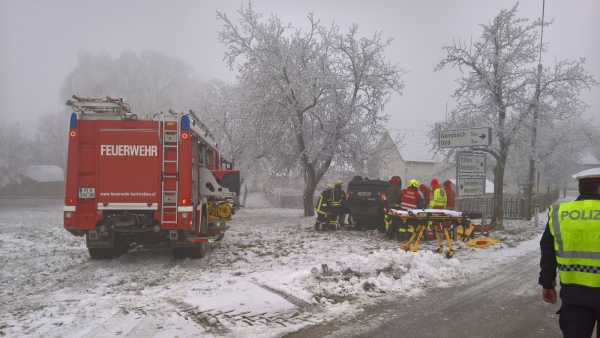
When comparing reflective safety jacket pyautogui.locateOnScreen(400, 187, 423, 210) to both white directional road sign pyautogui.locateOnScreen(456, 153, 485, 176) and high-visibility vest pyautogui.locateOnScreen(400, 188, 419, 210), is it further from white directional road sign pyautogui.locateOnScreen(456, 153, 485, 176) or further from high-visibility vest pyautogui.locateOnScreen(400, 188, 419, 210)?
white directional road sign pyautogui.locateOnScreen(456, 153, 485, 176)

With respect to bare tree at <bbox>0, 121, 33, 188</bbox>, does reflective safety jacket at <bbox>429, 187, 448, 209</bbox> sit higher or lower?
lower

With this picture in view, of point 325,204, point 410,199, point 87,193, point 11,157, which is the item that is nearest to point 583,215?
point 87,193

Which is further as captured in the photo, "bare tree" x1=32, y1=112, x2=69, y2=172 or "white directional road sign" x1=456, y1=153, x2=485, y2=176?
"bare tree" x1=32, y1=112, x2=69, y2=172

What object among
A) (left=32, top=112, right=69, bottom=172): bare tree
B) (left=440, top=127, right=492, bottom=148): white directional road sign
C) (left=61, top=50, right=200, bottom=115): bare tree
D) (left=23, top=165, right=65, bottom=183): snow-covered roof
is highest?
(left=61, top=50, right=200, bottom=115): bare tree

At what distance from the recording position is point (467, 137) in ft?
37.9

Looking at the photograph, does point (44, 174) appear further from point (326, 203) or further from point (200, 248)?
point (200, 248)

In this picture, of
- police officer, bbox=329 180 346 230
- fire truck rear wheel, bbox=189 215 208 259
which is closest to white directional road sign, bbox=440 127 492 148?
police officer, bbox=329 180 346 230

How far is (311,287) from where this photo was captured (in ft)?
21.8

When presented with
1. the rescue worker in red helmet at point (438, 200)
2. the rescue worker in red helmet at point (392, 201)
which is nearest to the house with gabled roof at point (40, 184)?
the rescue worker in red helmet at point (392, 201)

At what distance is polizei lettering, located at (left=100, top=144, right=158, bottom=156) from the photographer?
8.01 metres

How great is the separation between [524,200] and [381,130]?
7777 mm

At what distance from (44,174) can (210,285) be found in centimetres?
6012

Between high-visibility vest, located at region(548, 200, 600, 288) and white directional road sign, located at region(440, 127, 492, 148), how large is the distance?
335 inches

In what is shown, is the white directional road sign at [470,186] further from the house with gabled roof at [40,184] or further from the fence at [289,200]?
the house with gabled roof at [40,184]
